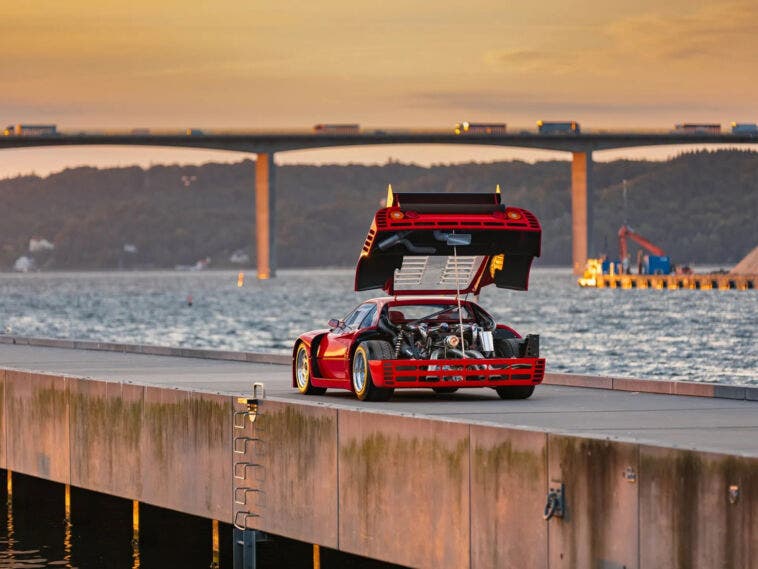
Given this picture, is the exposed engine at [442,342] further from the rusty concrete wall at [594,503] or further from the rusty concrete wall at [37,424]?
the rusty concrete wall at [594,503]

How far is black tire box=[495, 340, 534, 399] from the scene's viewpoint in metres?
20.8

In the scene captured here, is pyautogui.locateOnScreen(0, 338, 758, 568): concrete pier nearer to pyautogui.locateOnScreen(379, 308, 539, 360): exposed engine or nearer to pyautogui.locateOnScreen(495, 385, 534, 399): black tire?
pyautogui.locateOnScreen(495, 385, 534, 399): black tire

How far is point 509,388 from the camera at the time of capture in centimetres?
2128

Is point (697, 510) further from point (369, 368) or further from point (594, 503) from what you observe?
point (369, 368)

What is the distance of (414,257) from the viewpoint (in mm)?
20734

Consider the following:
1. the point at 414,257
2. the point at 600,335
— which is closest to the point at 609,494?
the point at 414,257

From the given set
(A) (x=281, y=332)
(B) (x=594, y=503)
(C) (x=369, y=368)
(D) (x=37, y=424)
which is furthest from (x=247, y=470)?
(A) (x=281, y=332)

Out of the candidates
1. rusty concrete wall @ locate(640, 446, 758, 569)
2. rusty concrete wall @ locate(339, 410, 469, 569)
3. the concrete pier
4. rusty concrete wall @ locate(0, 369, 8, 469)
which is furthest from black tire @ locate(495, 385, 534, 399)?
rusty concrete wall @ locate(640, 446, 758, 569)

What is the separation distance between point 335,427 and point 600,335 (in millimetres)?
89163

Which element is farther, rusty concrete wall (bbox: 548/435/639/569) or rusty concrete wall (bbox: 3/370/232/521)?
rusty concrete wall (bbox: 3/370/232/521)

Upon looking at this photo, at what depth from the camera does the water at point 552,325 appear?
258 feet

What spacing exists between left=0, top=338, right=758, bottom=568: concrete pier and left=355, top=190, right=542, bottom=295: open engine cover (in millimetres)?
1479

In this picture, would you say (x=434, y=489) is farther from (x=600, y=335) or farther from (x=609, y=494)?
(x=600, y=335)

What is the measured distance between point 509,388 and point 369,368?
200 cm
